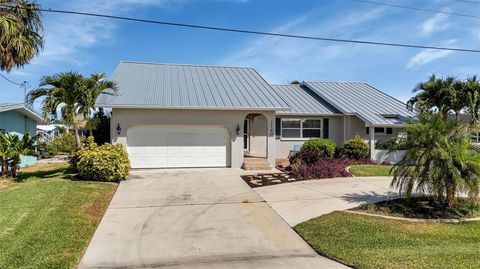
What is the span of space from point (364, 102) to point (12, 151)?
1862 cm

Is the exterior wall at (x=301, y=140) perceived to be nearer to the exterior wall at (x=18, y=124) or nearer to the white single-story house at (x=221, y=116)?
the white single-story house at (x=221, y=116)

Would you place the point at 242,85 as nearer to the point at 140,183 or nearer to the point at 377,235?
the point at 140,183

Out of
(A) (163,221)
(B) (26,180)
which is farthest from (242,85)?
(A) (163,221)

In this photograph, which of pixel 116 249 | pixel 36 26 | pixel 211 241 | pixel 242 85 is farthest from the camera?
pixel 242 85

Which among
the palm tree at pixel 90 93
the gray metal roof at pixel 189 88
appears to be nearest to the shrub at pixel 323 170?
the gray metal roof at pixel 189 88

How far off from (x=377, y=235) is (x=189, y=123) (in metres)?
10.4

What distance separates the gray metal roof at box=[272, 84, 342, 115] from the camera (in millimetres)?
19656

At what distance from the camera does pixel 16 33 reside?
11.9m

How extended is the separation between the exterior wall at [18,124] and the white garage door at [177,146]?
277 inches

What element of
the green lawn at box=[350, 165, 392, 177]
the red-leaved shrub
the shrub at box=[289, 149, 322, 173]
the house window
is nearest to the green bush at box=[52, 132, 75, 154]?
the house window

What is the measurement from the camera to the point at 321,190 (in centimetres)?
1127

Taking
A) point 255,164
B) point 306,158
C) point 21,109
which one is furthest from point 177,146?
point 21,109

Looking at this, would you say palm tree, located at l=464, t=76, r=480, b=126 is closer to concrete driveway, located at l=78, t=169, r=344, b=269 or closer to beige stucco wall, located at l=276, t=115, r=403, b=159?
beige stucco wall, located at l=276, t=115, r=403, b=159

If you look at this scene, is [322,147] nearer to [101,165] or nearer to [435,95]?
[435,95]
